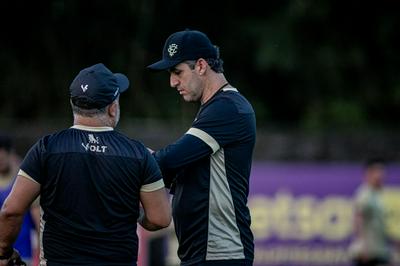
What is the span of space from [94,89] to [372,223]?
9.44 m

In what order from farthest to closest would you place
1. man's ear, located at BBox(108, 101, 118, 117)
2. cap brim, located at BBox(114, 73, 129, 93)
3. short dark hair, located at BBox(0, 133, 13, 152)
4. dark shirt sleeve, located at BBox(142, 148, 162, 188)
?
short dark hair, located at BBox(0, 133, 13, 152), cap brim, located at BBox(114, 73, 129, 93), man's ear, located at BBox(108, 101, 118, 117), dark shirt sleeve, located at BBox(142, 148, 162, 188)

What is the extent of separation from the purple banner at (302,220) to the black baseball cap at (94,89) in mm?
10779

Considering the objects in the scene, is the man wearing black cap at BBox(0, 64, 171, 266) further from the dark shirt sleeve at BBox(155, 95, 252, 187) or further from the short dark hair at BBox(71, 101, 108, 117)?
the dark shirt sleeve at BBox(155, 95, 252, 187)

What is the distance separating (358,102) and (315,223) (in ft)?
22.5

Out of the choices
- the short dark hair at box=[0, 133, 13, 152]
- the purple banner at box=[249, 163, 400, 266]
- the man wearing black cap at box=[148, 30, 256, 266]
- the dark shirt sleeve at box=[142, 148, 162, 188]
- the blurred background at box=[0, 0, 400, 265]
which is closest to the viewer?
the dark shirt sleeve at box=[142, 148, 162, 188]

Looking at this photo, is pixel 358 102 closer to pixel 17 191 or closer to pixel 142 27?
pixel 142 27

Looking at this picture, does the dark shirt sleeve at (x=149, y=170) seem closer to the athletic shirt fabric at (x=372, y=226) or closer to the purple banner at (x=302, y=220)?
the athletic shirt fabric at (x=372, y=226)

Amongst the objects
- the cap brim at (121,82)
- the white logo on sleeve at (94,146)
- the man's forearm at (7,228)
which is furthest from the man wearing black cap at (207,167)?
the man's forearm at (7,228)

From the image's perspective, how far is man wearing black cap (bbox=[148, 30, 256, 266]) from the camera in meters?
6.93

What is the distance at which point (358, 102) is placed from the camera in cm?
2392

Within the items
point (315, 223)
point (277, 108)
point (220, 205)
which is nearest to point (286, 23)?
point (277, 108)

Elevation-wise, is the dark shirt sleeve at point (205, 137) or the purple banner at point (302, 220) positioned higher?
the dark shirt sleeve at point (205, 137)

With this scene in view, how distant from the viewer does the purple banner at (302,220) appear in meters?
17.4

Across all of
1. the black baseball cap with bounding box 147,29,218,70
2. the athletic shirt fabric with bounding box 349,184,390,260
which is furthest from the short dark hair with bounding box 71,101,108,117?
the athletic shirt fabric with bounding box 349,184,390,260
